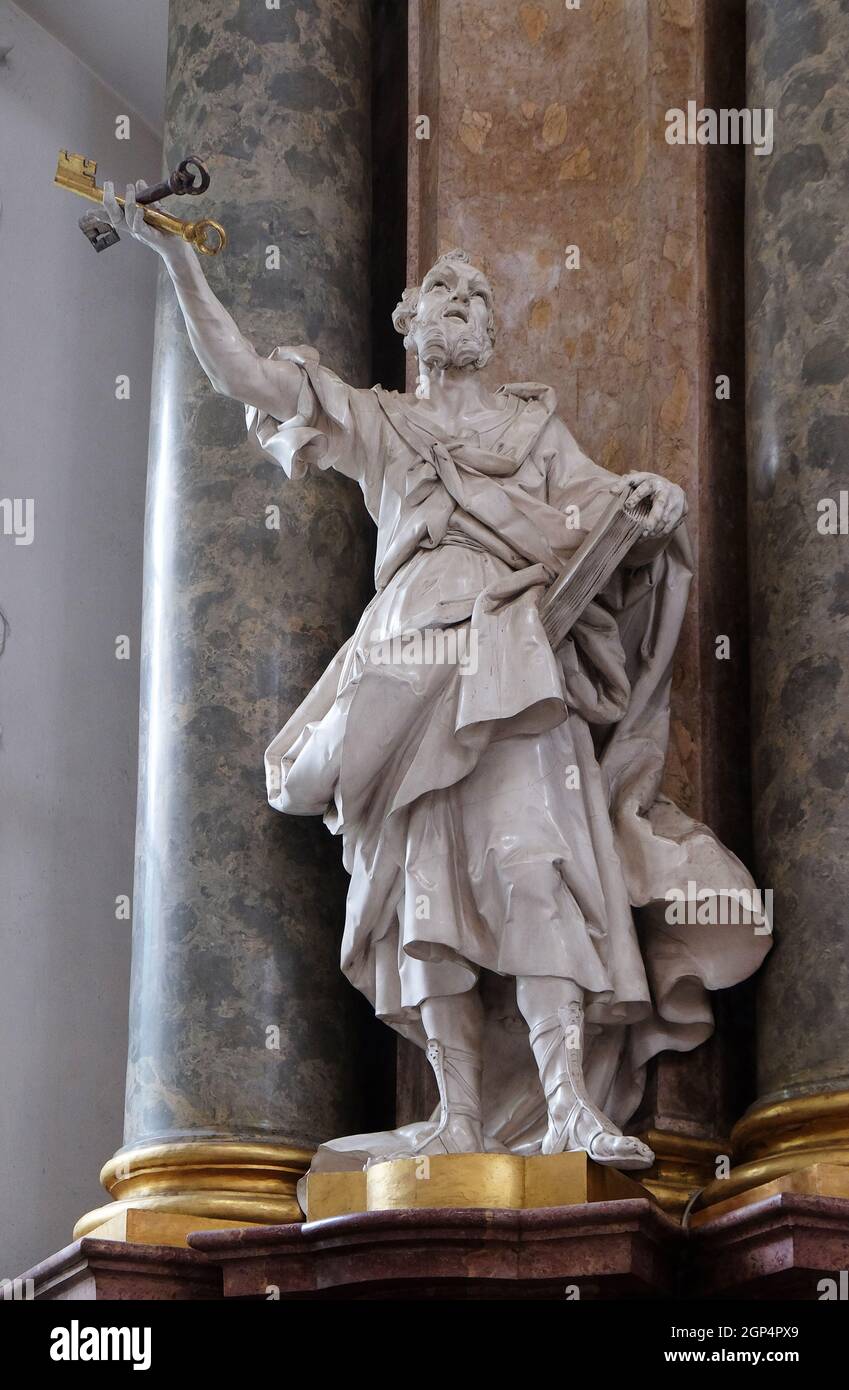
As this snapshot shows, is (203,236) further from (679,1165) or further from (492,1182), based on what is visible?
(679,1165)

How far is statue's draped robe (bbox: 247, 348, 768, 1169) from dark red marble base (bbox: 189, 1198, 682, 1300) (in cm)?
49

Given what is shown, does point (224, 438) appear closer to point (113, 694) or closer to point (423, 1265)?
point (113, 694)

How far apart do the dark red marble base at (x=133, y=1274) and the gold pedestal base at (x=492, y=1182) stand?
39cm

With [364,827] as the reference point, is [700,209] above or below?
above

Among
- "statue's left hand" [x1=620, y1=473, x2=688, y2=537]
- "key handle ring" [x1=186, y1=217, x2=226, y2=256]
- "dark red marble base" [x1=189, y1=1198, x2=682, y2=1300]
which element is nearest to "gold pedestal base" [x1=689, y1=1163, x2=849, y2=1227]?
"dark red marble base" [x1=189, y1=1198, x2=682, y2=1300]

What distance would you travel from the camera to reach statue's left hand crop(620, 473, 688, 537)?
4766mm

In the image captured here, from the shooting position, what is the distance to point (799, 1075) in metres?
4.82

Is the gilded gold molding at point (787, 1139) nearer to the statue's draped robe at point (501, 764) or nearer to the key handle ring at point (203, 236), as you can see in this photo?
the statue's draped robe at point (501, 764)

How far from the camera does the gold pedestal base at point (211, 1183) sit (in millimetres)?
5023

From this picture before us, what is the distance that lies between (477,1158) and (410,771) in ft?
2.60

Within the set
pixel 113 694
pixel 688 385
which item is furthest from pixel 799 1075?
pixel 113 694

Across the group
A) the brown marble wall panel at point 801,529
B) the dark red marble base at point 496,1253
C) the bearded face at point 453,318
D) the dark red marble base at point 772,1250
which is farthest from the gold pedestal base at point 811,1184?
the bearded face at point 453,318

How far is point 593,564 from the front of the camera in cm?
479

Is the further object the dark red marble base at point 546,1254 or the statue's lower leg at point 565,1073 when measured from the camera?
the statue's lower leg at point 565,1073
